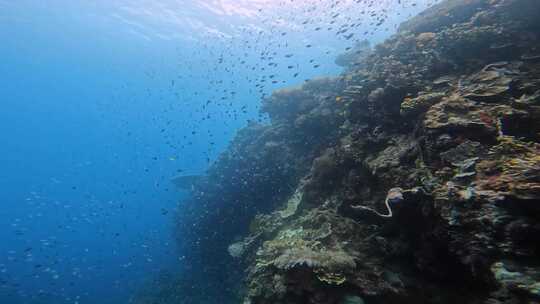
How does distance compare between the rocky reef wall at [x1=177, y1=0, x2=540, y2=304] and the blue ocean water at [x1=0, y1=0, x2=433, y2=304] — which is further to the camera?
the blue ocean water at [x1=0, y1=0, x2=433, y2=304]

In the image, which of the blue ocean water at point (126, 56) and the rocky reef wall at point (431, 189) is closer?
the rocky reef wall at point (431, 189)

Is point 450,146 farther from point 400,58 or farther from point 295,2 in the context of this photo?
point 295,2

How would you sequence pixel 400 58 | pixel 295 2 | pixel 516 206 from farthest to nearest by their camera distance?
pixel 295 2, pixel 400 58, pixel 516 206

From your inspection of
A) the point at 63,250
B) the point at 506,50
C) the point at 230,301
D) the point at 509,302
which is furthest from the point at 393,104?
the point at 63,250

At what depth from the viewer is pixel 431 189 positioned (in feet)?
15.2

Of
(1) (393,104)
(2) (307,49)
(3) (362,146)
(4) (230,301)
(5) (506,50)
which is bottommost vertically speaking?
(4) (230,301)

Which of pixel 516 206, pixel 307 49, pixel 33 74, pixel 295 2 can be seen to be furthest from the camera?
pixel 33 74

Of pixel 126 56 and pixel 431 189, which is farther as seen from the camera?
pixel 126 56

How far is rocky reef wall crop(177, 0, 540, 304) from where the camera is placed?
3553 mm

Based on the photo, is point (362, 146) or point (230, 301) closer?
point (362, 146)

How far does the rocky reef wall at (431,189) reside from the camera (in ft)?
11.7

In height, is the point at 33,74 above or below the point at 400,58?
below

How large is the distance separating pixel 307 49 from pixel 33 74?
48.4m

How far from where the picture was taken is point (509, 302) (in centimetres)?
312
